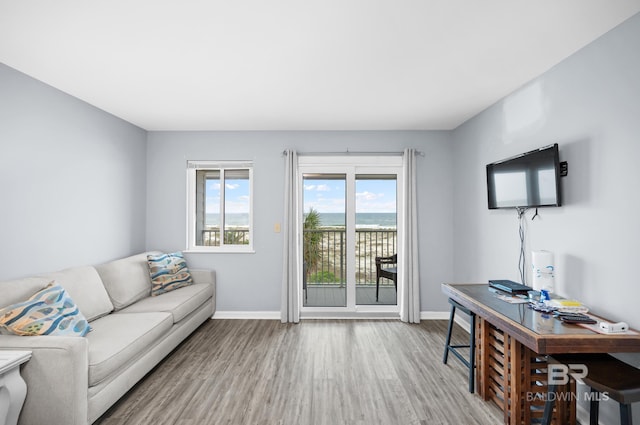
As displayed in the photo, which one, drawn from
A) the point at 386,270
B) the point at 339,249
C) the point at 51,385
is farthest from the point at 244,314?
the point at 51,385

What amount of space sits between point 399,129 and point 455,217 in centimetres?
147

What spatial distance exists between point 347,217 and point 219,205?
1893mm

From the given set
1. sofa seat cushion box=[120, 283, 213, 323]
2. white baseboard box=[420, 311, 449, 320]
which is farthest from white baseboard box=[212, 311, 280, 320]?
white baseboard box=[420, 311, 449, 320]

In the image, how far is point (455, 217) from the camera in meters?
4.16

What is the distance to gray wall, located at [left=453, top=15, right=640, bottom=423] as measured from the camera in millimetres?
1825

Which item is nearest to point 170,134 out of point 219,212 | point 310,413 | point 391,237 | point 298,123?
point 219,212

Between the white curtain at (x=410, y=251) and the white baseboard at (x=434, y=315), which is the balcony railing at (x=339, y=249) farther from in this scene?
the white baseboard at (x=434, y=315)

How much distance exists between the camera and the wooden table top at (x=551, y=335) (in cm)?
165

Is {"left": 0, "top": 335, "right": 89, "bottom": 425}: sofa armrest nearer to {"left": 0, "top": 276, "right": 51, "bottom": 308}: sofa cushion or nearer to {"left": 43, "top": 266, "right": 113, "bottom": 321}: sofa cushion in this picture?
{"left": 0, "top": 276, "right": 51, "bottom": 308}: sofa cushion

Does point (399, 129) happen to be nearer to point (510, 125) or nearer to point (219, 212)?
point (510, 125)

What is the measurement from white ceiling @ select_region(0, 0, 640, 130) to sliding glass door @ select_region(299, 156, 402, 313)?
1.08 metres

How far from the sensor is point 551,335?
1670mm

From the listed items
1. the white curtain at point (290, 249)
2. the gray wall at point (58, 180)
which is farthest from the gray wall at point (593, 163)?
the gray wall at point (58, 180)

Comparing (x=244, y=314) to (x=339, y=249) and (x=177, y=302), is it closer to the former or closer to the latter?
(x=177, y=302)
